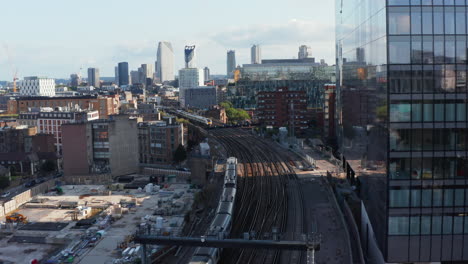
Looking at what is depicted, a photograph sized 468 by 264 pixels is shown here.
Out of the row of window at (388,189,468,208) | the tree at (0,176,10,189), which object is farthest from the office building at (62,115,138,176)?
the row of window at (388,189,468,208)

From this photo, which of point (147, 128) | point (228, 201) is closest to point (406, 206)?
point (228, 201)

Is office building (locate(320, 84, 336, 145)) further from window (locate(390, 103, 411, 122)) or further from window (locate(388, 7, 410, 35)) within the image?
window (locate(388, 7, 410, 35))

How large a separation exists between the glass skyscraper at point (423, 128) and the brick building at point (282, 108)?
56992 mm

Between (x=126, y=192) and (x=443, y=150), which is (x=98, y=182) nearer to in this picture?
(x=126, y=192)

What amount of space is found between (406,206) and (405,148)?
216cm

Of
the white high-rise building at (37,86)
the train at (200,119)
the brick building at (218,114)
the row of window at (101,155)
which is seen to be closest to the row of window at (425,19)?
the row of window at (101,155)

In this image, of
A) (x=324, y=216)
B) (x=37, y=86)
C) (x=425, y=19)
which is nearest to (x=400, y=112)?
(x=425, y=19)

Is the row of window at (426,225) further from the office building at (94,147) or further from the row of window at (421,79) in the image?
the office building at (94,147)

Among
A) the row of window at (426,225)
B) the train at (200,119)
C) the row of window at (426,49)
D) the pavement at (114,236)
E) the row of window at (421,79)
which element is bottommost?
the pavement at (114,236)

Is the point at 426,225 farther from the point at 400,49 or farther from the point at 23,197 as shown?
the point at 23,197

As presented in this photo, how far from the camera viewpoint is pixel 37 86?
162m

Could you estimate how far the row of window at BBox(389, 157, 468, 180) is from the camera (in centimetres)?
1911

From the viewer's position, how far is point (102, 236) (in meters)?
34.8

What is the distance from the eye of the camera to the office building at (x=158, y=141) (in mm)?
61906
